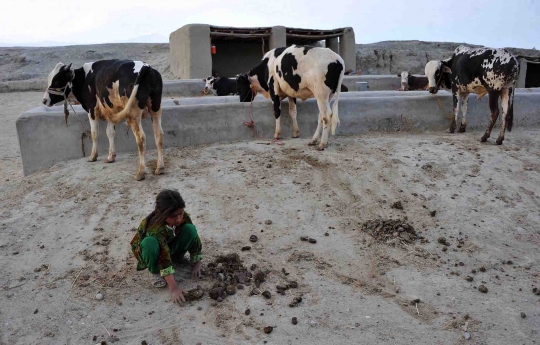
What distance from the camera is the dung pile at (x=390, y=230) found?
16.5 ft

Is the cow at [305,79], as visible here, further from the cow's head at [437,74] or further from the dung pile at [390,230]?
the cow's head at [437,74]

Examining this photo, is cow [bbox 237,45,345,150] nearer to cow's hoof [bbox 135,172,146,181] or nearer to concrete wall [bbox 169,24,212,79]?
cow's hoof [bbox 135,172,146,181]

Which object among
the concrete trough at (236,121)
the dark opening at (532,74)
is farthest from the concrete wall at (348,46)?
the dark opening at (532,74)

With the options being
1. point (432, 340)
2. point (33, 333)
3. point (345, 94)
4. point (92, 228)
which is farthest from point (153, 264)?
point (345, 94)

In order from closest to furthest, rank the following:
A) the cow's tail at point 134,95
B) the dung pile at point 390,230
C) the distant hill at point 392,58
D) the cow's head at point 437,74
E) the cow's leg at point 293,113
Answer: the dung pile at point 390,230 → the cow's tail at point 134,95 → the cow's leg at point 293,113 → the cow's head at point 437,74 → the distant hill at point 392,58

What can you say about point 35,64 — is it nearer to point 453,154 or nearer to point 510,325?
point 453,154

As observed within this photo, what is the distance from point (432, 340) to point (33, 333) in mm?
2910

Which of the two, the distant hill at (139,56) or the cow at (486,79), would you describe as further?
the distant hill at (139,56)

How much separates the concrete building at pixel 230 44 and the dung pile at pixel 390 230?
1166 cm

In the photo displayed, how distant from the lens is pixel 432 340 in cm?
349

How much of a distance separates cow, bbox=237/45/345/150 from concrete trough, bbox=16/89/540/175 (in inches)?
11.8

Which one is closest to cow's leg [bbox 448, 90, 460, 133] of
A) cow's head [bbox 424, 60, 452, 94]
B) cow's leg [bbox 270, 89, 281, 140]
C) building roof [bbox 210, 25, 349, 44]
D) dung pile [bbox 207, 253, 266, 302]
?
cow's head [bbox 424, 60, 452, 94]

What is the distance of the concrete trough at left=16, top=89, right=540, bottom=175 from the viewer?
23.1 feet

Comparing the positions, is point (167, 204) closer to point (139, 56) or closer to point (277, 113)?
point (277, 113)
